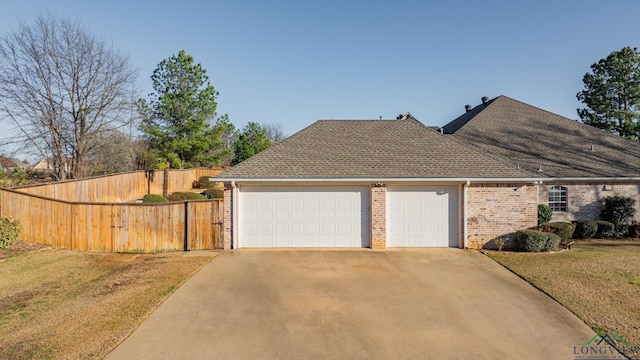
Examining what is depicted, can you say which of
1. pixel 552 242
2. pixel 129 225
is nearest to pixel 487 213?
pixel 552 242

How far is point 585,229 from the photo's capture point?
13.3m

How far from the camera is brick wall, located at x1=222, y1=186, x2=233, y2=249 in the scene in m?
11.0

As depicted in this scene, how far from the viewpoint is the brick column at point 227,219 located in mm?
10969

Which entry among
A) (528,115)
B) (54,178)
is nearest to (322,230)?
(528,115)

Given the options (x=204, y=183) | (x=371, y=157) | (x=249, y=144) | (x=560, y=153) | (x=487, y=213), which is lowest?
(x=487, y=213)

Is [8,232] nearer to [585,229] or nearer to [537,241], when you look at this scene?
[537,241]

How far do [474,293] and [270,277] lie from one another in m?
5.22

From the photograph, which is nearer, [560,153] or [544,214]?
[544,214]

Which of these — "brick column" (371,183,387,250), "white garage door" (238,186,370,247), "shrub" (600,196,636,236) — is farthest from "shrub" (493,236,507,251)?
"shrub" (600,196,636,236)

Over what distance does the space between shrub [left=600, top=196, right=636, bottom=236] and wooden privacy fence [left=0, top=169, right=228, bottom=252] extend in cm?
1779

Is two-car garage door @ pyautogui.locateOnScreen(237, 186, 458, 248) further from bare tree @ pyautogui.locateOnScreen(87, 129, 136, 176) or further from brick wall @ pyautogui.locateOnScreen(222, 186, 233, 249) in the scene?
bare tree @ pyautogui.locateOnScreen(87, 129, 136, 176)

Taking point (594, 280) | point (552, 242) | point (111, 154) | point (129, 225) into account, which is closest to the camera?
point (594, 280)

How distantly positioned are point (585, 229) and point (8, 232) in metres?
22.9

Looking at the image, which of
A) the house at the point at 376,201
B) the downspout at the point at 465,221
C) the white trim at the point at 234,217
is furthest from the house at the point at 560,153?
the white trim at the point at 234,217
